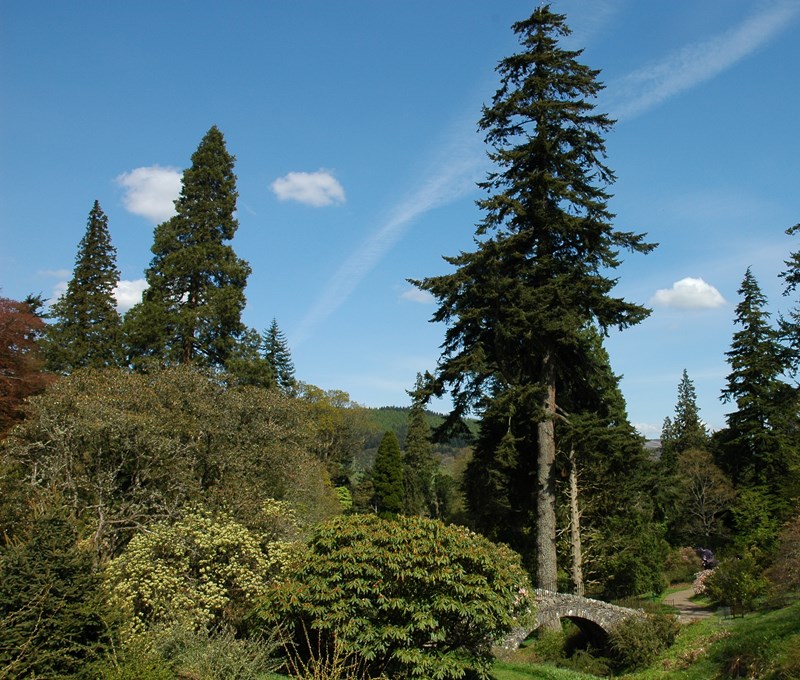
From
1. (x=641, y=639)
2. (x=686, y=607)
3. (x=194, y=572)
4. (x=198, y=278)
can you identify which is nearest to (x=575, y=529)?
(x=641, y=639)

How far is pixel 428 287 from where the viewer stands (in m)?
18.8

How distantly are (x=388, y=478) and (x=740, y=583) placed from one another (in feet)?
107

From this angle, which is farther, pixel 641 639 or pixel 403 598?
pixel 641 639

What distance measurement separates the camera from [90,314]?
105 feet

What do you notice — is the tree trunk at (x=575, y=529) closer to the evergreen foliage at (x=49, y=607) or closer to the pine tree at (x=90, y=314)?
the evergreen foliage at (x=49, y=607)

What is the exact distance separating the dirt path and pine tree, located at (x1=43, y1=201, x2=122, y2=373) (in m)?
26.3

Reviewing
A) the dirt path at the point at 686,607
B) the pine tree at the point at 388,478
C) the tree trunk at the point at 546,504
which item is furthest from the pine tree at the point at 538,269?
the pine tree at the point at 388,478

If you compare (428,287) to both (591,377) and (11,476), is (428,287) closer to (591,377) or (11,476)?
(591,377)

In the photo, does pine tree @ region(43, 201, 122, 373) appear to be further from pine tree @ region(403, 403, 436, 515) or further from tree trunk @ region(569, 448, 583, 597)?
pine tree @ region(403, 403, 436, 515)

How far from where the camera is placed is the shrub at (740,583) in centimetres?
1812

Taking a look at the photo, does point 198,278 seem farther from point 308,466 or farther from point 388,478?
point 388,478

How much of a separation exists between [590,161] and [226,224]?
14762 mm

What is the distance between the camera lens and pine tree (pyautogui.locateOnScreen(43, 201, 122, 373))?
30.6 meters

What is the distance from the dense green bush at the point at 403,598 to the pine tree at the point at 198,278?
14.2 metres
